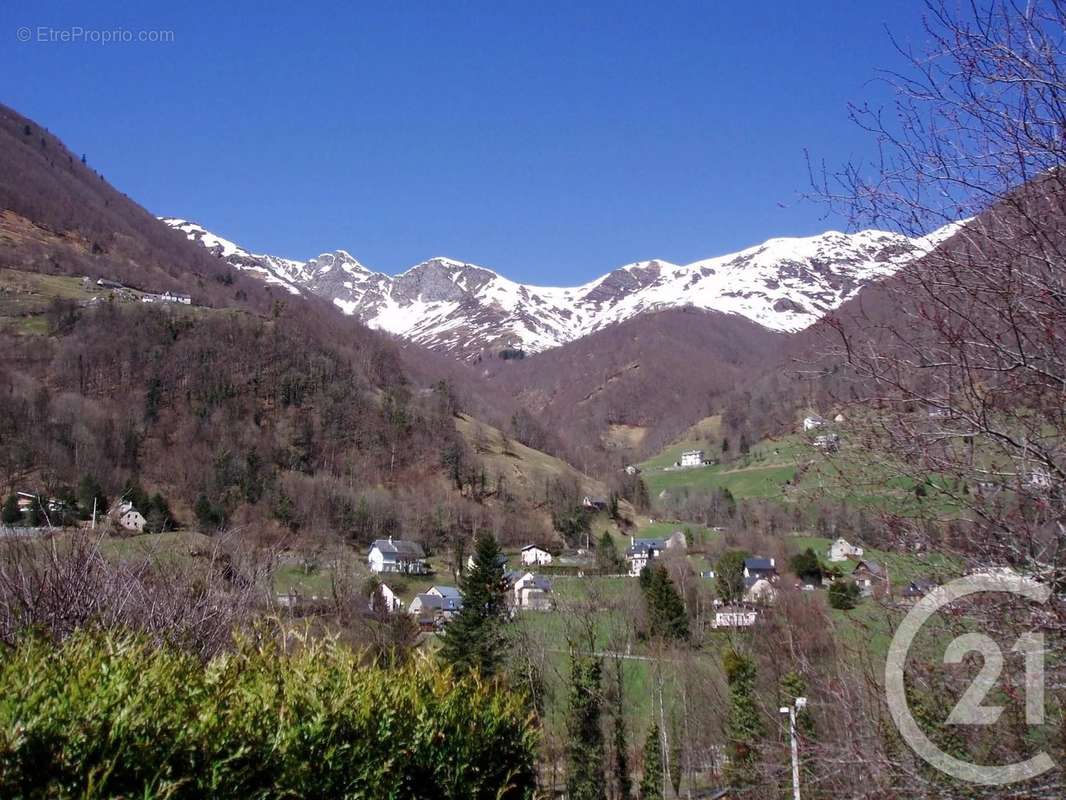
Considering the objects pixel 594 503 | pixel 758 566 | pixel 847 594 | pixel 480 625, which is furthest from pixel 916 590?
pixel 594 503

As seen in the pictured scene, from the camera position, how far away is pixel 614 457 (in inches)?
5866

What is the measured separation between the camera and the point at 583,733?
20500 mm

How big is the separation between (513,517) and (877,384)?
75658 millimetres

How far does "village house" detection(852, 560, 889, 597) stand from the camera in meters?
4.43

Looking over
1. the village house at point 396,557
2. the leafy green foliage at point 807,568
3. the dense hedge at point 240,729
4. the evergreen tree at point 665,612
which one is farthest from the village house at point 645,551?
the dense hedge at point 240,729

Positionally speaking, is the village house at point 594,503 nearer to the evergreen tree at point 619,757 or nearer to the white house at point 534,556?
the white house at point 534,556

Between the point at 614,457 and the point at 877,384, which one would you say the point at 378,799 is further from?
the point at 614,457

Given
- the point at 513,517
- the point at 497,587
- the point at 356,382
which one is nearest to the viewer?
the point at 497,587

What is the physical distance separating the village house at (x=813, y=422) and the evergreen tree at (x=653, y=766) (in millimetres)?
17100

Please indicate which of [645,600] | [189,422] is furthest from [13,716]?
[189,422]

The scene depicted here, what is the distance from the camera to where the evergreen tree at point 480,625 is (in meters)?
25.6

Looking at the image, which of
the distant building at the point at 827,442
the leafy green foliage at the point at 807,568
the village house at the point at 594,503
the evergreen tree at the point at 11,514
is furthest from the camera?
the village house at the point at 594,503

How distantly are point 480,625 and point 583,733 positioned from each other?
817 centimetres

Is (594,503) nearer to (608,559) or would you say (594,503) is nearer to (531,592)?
(608,559)
